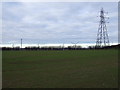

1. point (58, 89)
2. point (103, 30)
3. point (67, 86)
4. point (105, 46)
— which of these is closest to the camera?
point (58, 89)

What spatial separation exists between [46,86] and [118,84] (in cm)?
285

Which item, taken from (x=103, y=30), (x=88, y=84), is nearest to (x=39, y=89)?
(x=88, y=84)

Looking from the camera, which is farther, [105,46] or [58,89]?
[105,46]

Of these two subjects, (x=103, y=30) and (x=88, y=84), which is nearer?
(x=88, y=84)

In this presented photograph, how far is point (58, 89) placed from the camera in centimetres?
959

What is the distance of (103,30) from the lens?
90375 millimetres

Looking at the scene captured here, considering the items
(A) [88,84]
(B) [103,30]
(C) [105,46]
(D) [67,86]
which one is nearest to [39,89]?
(D) [67,86]

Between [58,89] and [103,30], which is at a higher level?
[103,30]

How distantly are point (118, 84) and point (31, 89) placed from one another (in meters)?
3.46

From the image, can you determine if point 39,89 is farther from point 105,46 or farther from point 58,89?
point 105,46

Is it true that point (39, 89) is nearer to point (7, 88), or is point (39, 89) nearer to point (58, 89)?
point (58, 89)

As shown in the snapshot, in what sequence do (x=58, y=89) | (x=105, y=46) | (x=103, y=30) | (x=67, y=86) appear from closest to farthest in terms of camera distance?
(x=58, y=89) < (x=67, y=86) < (x=103, y=30) < (x=105, y=46)

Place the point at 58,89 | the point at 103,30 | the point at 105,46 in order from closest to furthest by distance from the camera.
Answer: the point at 58,89
the point at 103,30
the point at 105,46

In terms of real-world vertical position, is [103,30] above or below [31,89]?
above
